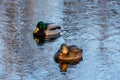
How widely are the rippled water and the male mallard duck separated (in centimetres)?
24

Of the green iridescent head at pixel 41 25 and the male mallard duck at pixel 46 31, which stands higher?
the green iridescent head at pixel 41 25

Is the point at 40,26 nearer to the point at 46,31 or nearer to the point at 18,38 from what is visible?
the point at 46,31

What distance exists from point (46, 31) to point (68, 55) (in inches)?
144

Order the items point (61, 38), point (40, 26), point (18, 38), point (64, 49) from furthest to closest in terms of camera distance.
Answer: point (40, 26) → point (61, 38) → point (18, 38) → point (64, 49)

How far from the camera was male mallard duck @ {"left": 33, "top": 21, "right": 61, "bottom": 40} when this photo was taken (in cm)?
2030

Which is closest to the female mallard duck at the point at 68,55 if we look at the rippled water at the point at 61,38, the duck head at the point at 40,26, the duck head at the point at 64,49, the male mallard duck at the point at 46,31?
the duck head at the point at 64,49

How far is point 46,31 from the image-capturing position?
67.9ft

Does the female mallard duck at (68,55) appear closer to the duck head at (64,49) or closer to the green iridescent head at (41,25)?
the duck head at (64,49)

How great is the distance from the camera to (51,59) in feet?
55.4

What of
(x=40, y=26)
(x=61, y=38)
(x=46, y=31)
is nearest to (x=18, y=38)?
(x=40, y=26)

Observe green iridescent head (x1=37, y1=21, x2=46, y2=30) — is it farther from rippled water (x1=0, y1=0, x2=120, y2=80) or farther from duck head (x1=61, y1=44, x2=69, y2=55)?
duck head (x1=61, y1=44, x2=69, y2=55)

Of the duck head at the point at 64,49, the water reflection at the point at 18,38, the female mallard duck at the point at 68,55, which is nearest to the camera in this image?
the water reflection at the point at 18,38

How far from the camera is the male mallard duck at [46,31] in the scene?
66.6 ft

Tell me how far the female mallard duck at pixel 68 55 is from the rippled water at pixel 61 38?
0.84ft
